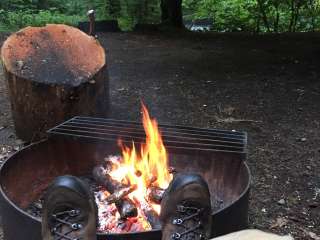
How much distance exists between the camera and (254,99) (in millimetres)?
5707

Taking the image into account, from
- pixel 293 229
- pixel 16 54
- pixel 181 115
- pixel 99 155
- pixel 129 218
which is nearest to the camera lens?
pixel 129 218

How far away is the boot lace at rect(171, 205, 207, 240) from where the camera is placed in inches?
89.0

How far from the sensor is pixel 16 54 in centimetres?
432

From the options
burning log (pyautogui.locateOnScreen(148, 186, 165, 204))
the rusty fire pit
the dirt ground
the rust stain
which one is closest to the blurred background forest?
the dirt ground

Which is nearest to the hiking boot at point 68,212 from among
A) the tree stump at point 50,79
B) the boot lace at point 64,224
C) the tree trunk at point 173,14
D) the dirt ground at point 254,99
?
the boot lace at point 64,224

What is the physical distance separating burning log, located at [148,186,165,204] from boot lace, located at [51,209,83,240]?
667mm

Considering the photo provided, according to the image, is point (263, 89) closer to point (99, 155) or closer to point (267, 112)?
point (267, 112)

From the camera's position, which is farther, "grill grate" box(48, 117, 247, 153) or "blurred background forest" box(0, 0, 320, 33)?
"blurred background forest" box(0, 0, 320, 33)

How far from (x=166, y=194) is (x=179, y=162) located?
3.43 ft

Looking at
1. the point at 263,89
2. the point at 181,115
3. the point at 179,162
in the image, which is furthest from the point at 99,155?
the point at 263,89

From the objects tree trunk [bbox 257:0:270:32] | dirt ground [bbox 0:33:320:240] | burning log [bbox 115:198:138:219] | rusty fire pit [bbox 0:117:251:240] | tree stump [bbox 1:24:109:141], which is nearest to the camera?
burning log [bbox 115:198:138:219]

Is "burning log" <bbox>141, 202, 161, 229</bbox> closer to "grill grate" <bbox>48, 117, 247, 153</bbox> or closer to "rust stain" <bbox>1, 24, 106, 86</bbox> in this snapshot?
"grill grate" <bbox>48, 117, 247, 153</bbox>

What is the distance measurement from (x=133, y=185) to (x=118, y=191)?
4.1 inches

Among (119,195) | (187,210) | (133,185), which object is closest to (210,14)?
(133,185)
